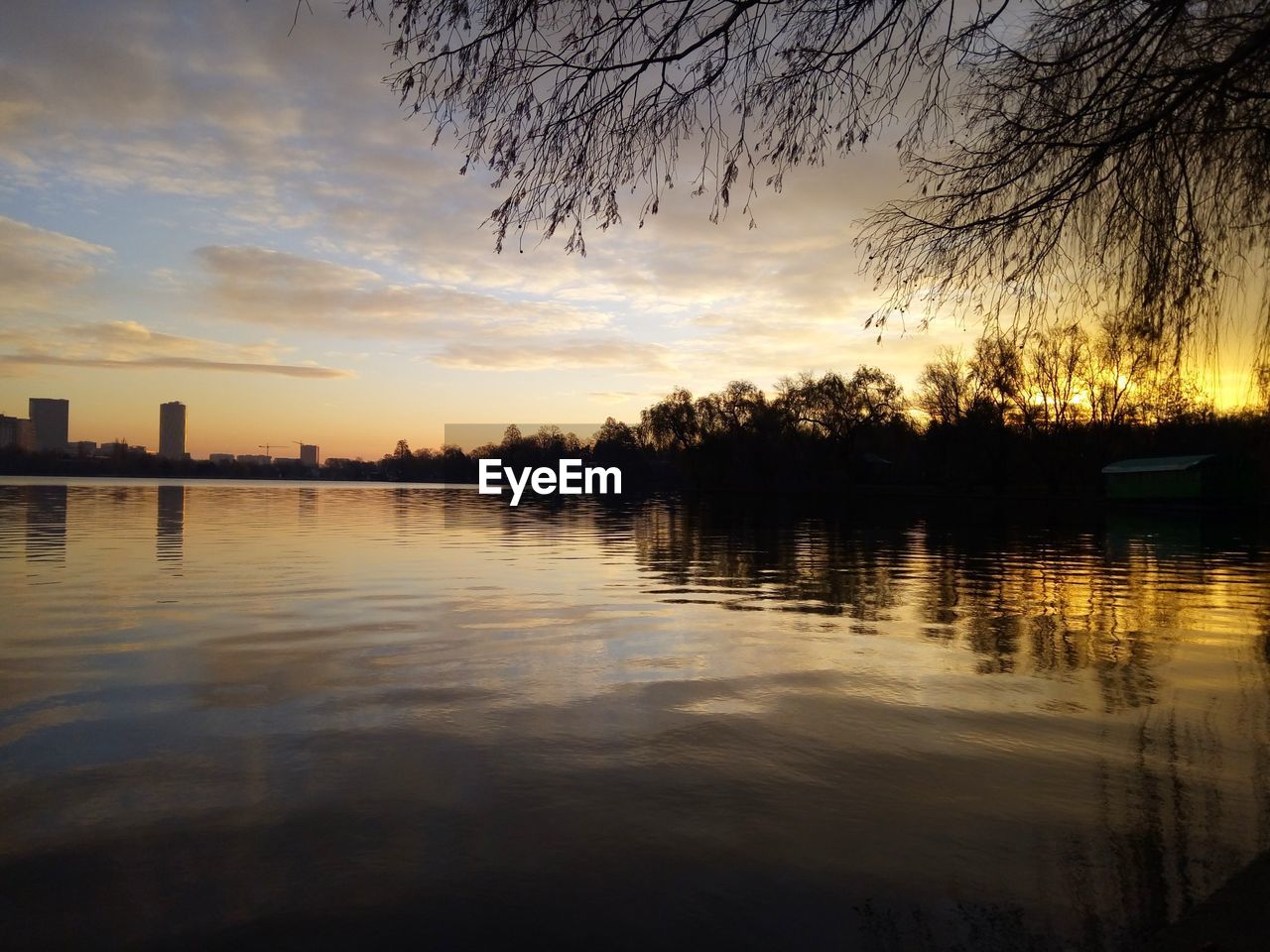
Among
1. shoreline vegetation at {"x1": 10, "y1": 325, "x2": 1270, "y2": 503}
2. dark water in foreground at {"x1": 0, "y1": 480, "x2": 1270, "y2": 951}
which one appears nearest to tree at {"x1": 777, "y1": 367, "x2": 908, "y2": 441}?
shoreline vegetation at {"x1": 10, "y1": 325, "x2": 1270, "y2": 503}

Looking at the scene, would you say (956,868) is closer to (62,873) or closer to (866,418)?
(62,873)

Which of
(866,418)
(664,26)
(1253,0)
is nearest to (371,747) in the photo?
(664,26)

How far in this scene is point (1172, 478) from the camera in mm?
47031

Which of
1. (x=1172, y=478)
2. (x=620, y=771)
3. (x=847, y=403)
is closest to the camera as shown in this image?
(x=620, y=771)

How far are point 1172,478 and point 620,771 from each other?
5257 cm

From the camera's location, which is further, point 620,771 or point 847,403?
point 847,403

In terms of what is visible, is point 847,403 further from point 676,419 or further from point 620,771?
point 620,771

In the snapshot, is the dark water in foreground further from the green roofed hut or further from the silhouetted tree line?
the green roofed hut

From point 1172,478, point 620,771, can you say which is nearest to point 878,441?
point 1172,478

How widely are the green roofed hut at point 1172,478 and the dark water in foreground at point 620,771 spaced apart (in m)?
41.5

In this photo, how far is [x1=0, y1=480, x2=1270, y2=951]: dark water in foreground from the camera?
3.06 meters

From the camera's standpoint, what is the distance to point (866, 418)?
3418 inches

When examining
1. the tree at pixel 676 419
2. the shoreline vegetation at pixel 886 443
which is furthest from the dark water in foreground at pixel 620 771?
the tree at pixel 676 419

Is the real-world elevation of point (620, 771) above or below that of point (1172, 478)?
below
